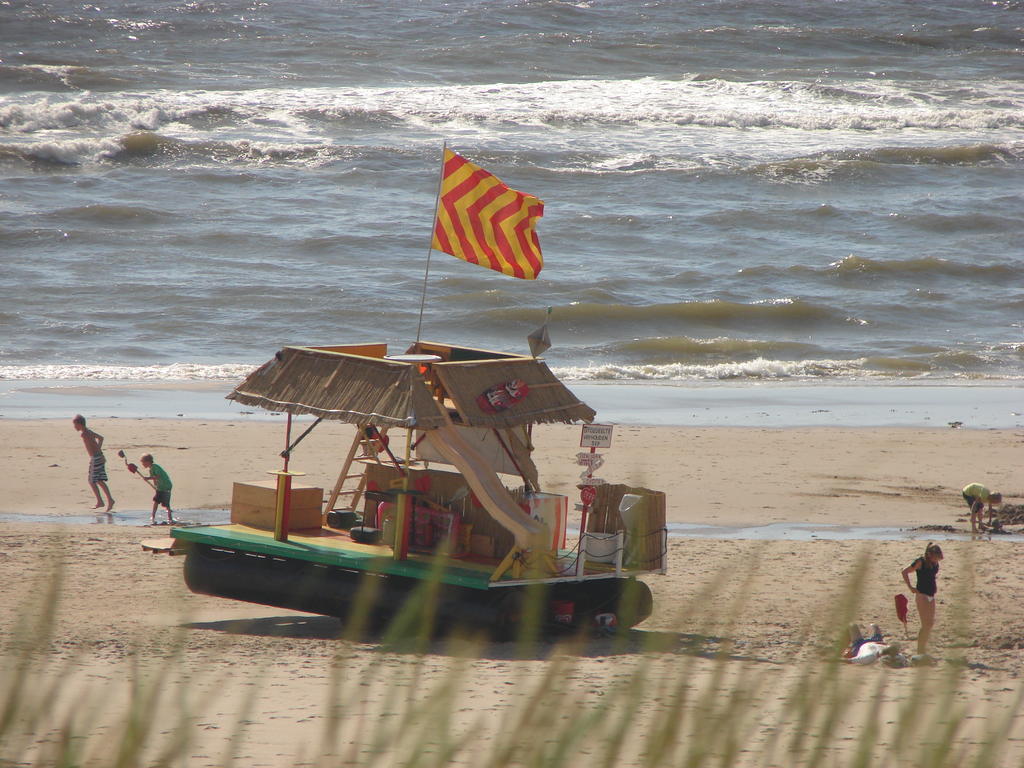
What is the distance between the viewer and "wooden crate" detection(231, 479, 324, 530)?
10141 millimetres

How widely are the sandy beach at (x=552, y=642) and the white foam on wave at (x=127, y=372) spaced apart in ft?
16.3

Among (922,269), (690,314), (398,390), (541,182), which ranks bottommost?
(690,314)

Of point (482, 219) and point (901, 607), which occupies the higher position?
point (482, 219)

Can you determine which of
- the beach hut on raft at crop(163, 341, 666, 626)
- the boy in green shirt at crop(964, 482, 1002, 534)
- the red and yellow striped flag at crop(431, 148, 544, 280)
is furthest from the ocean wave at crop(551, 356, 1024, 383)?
the beach hut on raft at crop(163, 341, 666, 626)

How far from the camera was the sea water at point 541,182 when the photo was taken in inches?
1140

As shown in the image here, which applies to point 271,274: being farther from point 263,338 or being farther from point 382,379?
point 382,379

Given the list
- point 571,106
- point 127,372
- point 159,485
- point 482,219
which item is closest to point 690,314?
point 127,372

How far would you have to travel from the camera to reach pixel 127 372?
23797mm

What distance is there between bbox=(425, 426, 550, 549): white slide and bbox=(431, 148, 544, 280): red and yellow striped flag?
1.62 meters

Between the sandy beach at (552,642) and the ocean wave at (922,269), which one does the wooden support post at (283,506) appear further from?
→ the ocean wave at (922,269)

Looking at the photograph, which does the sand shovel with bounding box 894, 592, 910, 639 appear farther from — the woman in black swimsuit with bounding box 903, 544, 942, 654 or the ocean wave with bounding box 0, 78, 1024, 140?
the ocean wave with bounding box 0, 78, 1024, 140

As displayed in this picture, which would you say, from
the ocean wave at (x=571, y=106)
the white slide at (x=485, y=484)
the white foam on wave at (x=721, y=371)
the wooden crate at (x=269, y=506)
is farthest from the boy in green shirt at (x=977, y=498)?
the ocean wave at (x=571, y=106)

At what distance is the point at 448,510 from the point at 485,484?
63cm

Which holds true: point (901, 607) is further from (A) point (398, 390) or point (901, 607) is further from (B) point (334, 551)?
(B) point (334, 551)
